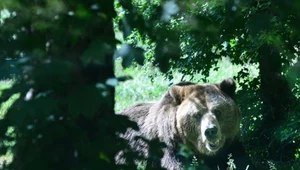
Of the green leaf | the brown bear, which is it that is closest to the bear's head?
the brown bear

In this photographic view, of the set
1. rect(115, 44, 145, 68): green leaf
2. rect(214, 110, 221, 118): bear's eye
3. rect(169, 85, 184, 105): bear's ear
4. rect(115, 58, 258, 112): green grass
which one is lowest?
rect(115, 58, 258, 112): green grass

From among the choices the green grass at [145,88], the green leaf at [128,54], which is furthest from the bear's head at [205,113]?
the green leaf at [128,54]

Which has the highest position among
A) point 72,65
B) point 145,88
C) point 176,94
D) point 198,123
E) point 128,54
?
point 128,54

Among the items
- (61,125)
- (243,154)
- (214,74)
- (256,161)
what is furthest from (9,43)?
(214,74)

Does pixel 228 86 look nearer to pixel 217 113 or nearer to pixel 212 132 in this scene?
pixel 217 113

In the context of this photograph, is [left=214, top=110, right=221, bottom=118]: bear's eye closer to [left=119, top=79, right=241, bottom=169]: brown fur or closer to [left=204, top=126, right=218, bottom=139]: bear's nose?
[left=119, top=79, right=241, bottom=169]: brown fur

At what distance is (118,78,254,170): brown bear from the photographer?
24.1ft

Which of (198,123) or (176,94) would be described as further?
(176,94)

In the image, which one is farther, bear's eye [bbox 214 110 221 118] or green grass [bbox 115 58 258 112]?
green grass [bbox 115 58 258 112]

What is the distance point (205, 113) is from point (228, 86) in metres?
0.50

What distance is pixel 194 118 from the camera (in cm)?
742

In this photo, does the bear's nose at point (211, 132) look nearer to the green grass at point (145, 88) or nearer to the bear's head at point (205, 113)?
the bear's head at point (205, 113)

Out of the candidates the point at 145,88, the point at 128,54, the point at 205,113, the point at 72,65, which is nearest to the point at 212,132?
the point at 205,113

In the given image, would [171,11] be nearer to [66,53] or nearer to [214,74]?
[66,53]
